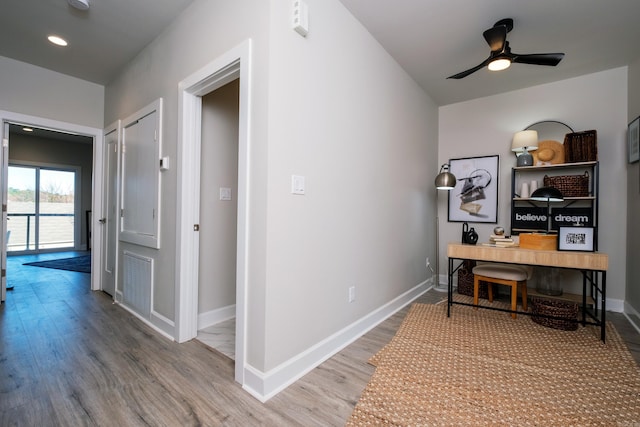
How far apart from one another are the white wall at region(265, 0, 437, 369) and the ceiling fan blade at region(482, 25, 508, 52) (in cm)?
89

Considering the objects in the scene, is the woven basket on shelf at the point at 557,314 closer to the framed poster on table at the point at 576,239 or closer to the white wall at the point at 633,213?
the framed poster on table at the point at 576,239

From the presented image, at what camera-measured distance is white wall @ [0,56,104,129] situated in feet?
10.1

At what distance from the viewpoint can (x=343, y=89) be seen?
2.23 meters

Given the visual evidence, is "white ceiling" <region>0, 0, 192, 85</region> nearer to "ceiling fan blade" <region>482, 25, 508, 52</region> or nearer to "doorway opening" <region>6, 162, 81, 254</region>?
"ceiling fan blade" <region>482, 25, 508, 52</region>

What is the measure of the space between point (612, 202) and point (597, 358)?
210cm

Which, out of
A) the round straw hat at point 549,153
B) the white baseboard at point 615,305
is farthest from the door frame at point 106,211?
the white baseboard at point 615,305

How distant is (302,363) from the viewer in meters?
1.85

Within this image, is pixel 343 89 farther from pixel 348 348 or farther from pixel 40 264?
pixel 40 264

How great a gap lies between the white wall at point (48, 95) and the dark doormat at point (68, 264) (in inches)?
107

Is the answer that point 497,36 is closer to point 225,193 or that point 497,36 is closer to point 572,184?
point 572,184

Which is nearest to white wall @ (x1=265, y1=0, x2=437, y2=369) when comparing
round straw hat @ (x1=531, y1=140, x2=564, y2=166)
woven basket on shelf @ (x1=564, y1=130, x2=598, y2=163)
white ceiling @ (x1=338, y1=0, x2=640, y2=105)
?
white ceiling @ (x1=338, y1=0, x2=640, y2=105)

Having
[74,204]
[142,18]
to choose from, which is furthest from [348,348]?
[74,204]

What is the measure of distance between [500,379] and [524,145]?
2.74m

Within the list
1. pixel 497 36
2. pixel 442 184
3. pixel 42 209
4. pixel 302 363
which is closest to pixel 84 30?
pixel 302 363
